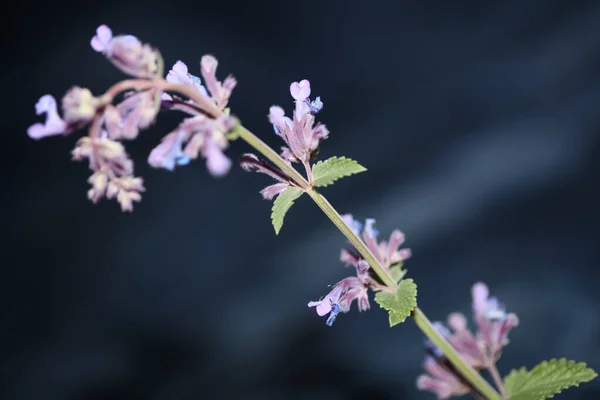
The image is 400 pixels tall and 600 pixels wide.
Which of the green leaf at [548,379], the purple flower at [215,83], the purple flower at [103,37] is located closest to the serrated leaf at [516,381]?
the green leaf at [548,379]

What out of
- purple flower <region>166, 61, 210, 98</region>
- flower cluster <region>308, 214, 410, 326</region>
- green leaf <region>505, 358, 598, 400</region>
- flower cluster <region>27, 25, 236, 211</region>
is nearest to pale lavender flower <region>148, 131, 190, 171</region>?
flower cluster <region>27, 25, 236, 211</region>

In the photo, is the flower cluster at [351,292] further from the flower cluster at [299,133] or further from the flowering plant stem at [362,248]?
the flower cluster at [299,133]

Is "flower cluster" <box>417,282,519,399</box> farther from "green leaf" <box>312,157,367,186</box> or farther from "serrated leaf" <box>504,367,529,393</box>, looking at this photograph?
"green leaf" <box>312,157,367,186</box>

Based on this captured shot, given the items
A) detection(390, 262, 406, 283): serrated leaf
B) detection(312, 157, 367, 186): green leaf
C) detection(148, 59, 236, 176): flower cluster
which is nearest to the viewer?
detection(148, 59, 236, 176): flower cluster

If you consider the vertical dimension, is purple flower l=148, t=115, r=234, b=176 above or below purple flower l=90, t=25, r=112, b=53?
below

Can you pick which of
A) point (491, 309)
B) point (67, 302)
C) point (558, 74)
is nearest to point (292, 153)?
point (491, 309)

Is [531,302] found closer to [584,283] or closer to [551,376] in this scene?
[584,283]

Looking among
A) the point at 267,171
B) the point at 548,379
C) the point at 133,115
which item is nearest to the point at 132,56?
the point at 133,115
